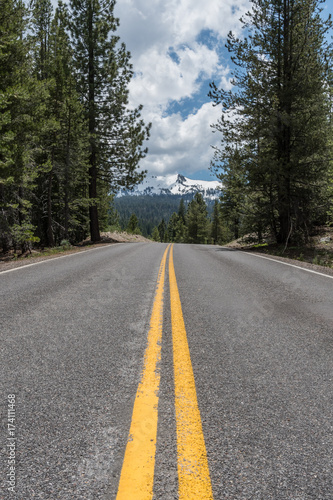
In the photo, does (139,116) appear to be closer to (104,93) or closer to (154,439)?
(104,93)

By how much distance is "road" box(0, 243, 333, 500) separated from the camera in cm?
133

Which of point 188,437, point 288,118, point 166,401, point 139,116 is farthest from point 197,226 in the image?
point 188,437

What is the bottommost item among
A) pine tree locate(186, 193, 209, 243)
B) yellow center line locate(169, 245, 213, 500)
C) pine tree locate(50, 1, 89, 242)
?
yellow center line locate(169, 245, 213, 500)

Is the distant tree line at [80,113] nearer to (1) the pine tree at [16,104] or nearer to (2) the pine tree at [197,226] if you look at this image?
(1) the pine tree at [16,104]

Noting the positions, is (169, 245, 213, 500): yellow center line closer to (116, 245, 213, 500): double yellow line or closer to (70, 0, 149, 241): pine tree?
(116, 245, 213, 500): double yellow line

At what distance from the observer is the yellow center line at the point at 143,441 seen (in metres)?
1.27

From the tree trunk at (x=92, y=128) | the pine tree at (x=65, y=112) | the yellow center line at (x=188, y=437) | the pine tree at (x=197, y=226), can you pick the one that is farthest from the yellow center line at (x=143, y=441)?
the pine tree at (x=197, y=226)

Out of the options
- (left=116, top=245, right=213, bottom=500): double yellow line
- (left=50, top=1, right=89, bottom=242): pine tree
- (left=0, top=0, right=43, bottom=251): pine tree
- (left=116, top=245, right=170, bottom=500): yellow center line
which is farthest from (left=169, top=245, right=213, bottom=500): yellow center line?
(left=50, top=1, right=89, bottom=242): pine tree

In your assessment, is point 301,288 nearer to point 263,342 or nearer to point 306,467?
point 263,342

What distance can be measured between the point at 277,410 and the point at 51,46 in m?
24.8

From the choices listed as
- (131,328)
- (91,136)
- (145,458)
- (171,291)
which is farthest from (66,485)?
(91,136)

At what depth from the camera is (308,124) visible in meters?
14.0

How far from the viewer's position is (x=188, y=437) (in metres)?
1.59

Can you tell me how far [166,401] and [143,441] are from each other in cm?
39
